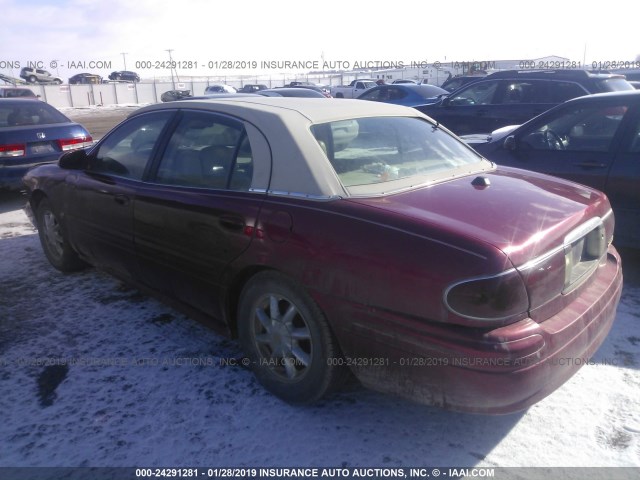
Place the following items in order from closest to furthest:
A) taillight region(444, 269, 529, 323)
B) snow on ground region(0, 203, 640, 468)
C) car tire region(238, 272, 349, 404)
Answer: taillight region(444, 269, 529, 323) < snow on ground region(0, 203, 640, 468) < car tire region(238, 272, 349, 404)

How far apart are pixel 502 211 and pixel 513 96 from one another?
7.73 m

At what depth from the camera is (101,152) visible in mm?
4156

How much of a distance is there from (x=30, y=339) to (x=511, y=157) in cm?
448

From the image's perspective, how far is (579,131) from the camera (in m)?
5.27

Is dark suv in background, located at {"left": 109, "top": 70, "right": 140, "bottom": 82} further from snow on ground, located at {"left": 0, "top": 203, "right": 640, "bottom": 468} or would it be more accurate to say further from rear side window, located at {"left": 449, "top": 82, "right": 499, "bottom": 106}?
snow on ground, located at {"left": 0, "top": 203, "right": 640, "bottom": 468}

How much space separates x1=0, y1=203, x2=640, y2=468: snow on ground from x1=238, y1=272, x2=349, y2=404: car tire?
14cm

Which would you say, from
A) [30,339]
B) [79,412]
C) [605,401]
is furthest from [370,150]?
[30,339]

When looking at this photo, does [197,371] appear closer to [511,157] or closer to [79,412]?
[79,412]

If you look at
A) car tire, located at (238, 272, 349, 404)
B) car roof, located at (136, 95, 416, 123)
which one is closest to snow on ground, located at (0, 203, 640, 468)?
car tire, located at (238, 272, 349, 404)

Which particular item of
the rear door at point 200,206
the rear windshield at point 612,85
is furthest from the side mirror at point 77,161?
the rear windshield at point 612,85

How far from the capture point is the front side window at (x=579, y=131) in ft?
16.1

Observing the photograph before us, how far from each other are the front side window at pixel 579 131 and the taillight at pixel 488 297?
328 centimetres

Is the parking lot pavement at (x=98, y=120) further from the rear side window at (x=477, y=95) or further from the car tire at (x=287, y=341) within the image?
the car tire at (x=287, y=341)

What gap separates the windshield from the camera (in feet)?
9.61
